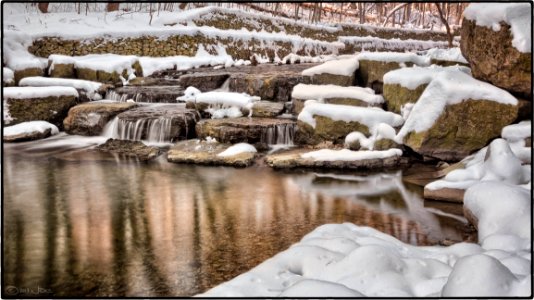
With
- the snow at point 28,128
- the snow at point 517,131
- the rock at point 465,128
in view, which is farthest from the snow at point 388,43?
the snow at point 517,131

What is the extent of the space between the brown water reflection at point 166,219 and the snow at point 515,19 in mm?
2641

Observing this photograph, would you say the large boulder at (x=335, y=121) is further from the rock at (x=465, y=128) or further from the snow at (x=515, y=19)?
the snow at (x=515, y=19)

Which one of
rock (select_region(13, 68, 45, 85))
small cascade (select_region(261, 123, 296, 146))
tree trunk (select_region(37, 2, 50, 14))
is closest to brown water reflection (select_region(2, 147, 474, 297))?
small cascade (select_region(261, 123, 296, 146))

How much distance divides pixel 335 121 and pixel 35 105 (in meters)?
7.59

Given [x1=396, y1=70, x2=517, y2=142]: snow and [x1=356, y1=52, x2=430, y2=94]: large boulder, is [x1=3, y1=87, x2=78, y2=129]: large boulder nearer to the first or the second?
[x1=356, y1=52, x2=430, y2=94]: large boulder

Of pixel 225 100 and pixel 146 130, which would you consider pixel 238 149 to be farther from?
pixel 146 130

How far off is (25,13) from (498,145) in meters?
19.6

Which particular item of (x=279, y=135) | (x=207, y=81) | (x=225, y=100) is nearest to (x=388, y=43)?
(x=207, y=81)

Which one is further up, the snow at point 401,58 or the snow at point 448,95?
the snow at point 401,58

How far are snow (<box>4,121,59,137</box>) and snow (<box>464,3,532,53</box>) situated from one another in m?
9.41

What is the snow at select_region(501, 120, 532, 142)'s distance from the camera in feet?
23.5

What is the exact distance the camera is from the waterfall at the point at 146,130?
10.3 metres

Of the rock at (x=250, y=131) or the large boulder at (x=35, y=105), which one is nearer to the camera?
the rock at (x=250, y=131)

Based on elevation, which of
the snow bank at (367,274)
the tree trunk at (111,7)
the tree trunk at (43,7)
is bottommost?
the snow bank at (367,274)
